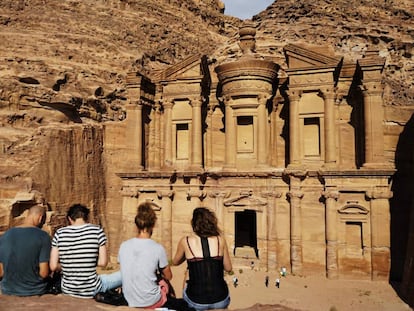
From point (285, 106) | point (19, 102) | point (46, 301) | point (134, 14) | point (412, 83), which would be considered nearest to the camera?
point (46, 301)

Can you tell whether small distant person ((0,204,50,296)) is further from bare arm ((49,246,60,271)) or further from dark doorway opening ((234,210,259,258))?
dark doorway opening ((234,210,259,258))

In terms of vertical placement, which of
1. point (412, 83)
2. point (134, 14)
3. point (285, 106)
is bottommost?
point (285, 106)

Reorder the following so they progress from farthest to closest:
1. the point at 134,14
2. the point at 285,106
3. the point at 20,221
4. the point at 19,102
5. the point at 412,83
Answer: the point at 134,14 → the point at 412,83 → the point at 285,106 → the point at 19,102 → the point at 20,221

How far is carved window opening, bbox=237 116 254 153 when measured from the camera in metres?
19.1

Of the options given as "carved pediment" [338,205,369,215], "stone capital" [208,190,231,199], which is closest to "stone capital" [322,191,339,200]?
"carved pediment" [338,205,369,215]

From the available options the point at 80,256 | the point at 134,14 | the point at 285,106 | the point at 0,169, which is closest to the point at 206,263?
the point at 80,256

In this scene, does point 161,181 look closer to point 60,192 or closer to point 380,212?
point 60,192

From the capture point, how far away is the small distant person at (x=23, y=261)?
4340 mm

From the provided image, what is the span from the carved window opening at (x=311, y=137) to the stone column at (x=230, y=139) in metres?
3.52

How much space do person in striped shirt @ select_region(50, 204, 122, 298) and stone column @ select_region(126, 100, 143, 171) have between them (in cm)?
1474

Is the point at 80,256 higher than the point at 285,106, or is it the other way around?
the point at 285,106

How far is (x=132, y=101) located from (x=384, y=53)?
941 inches

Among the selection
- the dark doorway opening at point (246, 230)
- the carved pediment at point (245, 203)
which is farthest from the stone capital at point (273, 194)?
the dark doorway opening at point (246, 230)

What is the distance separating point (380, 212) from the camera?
15.5 m
